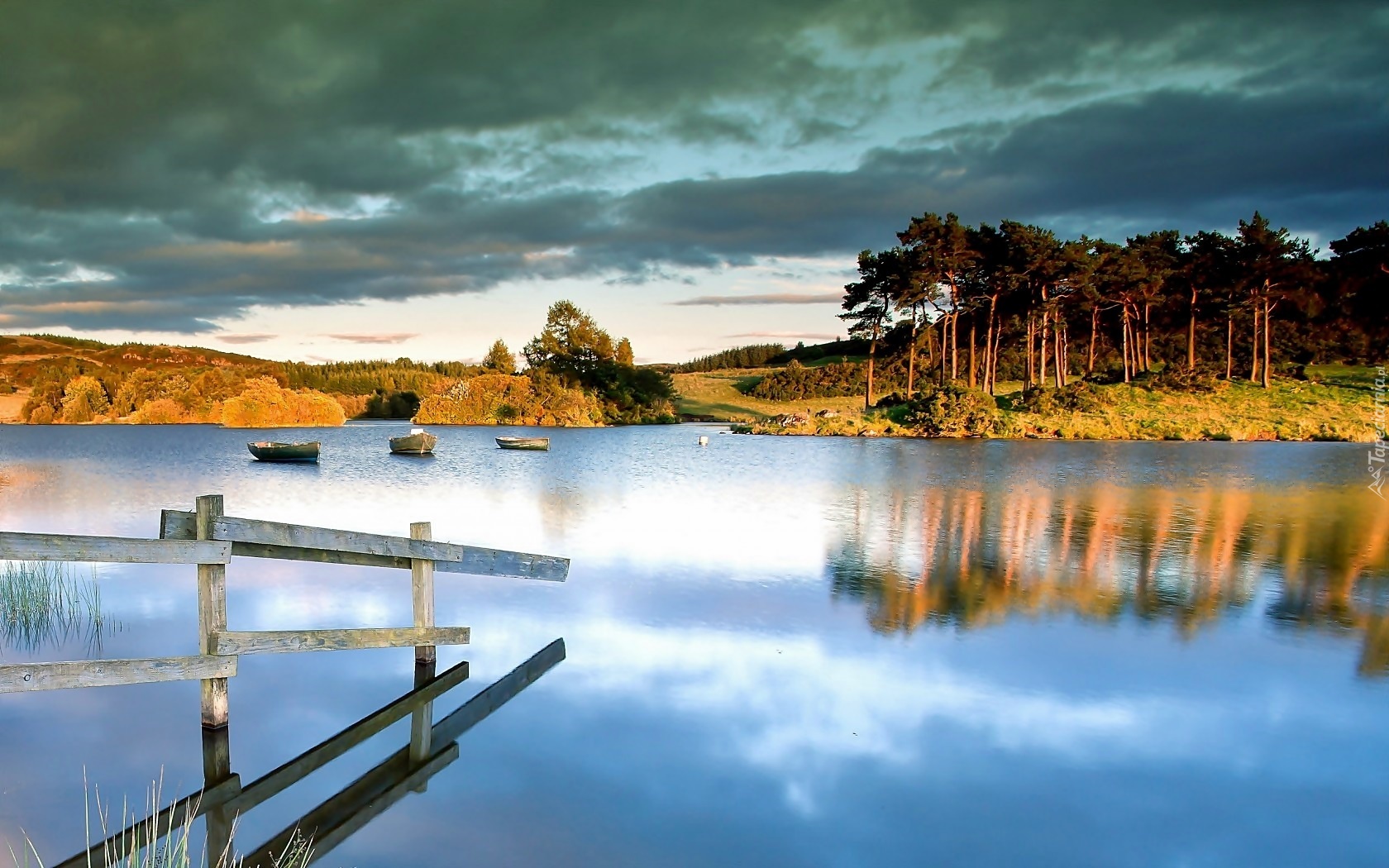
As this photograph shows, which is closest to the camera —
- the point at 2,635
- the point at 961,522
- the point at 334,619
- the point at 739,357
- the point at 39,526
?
the point at 2,635

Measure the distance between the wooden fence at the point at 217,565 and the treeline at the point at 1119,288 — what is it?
48.9 m

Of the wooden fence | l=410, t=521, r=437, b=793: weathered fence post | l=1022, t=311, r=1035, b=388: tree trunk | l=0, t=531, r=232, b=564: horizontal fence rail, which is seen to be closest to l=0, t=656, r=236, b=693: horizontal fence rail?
the wooden fence

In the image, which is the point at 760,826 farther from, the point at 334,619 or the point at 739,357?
the point at 739,357

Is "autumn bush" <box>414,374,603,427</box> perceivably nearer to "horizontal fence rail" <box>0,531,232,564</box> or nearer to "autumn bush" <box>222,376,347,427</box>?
"autumn bush" <box>222,376,347,427</box>

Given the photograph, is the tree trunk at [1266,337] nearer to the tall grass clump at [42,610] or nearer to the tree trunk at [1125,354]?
the tree trunk at [1125,354]

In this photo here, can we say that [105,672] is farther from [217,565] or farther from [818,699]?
[818,699]

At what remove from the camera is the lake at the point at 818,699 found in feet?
18.1

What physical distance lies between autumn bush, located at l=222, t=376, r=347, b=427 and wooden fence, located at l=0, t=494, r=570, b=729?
263 feet

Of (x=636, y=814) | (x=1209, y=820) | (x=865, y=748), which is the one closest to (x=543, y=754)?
(x=636, y=814)

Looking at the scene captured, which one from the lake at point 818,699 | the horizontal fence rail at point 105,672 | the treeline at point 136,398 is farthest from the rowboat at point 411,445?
the treeline at point 136,398

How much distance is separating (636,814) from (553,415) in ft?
266

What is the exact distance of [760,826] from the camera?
553 centimetres

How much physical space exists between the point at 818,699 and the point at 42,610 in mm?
9337

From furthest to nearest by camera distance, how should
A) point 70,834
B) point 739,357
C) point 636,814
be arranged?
point 739,357 → point 636,814 → point 70,834
